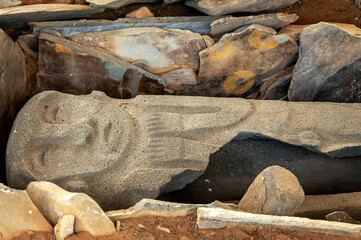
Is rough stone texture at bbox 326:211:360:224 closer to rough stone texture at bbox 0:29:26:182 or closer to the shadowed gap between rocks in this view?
the shadowed gap between rocks

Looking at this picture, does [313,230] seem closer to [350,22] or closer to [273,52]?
[273,52]

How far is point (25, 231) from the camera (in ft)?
5.91

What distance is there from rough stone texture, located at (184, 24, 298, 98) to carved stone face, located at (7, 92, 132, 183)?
38.9 inches

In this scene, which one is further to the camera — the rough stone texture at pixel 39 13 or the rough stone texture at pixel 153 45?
the rough stone texture at pixel 153 45

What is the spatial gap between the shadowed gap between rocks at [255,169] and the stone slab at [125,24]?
3.50 ft

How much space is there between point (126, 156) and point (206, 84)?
119cm

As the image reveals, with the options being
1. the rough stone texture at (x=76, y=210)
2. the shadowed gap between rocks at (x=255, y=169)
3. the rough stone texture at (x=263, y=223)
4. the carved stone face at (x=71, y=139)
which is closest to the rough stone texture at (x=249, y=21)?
the shadowed gap between rocks at (x=255, y=169)

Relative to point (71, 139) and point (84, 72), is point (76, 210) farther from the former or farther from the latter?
point (84, 72)

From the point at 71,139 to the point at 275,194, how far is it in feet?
4.36

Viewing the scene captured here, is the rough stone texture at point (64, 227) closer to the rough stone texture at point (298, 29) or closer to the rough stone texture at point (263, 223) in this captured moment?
the rough stone texture at point (263, 223)

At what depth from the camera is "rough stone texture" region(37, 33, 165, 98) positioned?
2949mm

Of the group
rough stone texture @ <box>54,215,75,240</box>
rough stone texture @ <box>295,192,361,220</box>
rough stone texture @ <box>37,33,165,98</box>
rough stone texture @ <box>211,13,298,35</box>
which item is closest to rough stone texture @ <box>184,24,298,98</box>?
rough stone texture @ <box>211,13,298,35</box>

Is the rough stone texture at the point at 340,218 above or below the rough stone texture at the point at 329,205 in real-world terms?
above

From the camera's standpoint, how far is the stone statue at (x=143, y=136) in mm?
2268
